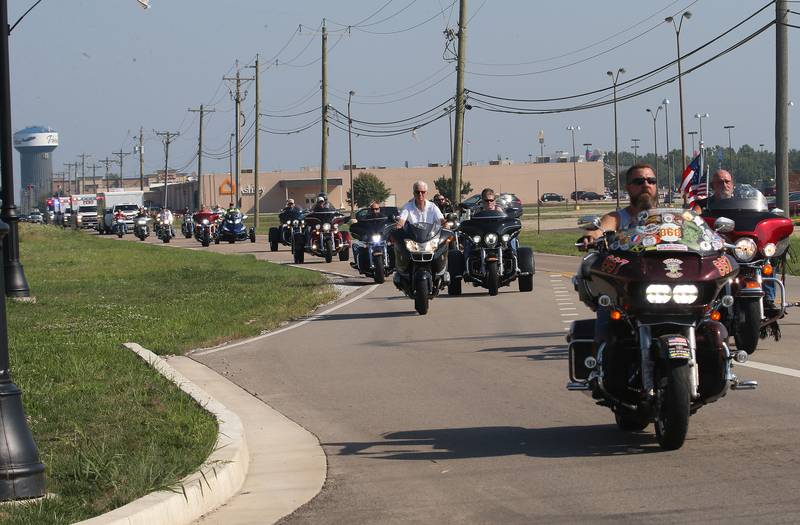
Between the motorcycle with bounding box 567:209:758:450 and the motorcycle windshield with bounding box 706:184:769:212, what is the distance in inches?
184

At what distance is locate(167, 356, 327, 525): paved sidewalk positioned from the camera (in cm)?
718

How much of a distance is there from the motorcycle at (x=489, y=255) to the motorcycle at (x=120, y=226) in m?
62.6

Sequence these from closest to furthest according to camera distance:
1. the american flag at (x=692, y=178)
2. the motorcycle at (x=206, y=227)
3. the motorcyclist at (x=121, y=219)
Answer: the american flag at (x=692, y=178)
the motorcycle at (x=206, y=227)
the motorcyclist at (x=121, y=219)

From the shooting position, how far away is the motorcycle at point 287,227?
43.0 meters

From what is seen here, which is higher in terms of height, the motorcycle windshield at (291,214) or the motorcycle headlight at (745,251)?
the motorcycle windshield at (291,214)

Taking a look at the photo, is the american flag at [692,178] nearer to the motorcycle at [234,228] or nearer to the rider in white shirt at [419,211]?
the rider in white shirt at [419,211]

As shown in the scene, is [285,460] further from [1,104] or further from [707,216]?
[1,104]

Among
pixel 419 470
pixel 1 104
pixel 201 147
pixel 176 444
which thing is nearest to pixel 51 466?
pixel 176 444

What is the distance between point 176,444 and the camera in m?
8.45

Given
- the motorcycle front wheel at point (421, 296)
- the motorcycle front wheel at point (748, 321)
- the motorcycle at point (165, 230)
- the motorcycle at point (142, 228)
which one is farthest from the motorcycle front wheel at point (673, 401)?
the motorcycle at point (142, 228)

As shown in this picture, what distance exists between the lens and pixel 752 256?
1238cm

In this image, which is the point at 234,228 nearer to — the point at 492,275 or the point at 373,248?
the point at 373,248

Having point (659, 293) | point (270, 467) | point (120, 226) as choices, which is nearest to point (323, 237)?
point (270, 467)

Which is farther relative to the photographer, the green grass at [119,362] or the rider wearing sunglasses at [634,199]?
the rider wearing sunglasses at [634,199]
